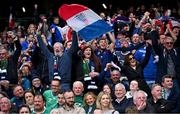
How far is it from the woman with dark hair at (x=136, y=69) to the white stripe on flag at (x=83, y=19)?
1.02 m

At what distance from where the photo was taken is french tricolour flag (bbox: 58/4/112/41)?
12.1 metres

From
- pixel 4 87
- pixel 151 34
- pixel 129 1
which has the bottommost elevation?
pixel 4 87

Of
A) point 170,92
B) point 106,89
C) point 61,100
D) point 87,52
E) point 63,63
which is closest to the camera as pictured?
point 61,100

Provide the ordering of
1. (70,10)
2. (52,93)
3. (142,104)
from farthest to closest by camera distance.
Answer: (70,10)
(52,93)
(142,104)

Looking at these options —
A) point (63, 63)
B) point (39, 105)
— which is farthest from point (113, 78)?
point (39, 105)

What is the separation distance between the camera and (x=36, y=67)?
1277cm

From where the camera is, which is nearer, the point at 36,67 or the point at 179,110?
the point at 179,110

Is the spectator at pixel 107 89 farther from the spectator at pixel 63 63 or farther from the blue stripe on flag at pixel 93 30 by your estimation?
the blue stripe on flag at pixel 93 30

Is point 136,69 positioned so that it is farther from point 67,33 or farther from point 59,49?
point 67,33

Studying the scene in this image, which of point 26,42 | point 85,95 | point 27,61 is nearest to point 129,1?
point 26,42

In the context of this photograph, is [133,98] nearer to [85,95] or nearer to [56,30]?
[85,95]

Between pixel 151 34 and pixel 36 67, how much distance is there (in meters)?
2.58

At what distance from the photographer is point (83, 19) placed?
12156mm

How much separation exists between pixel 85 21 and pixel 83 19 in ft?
0.19
